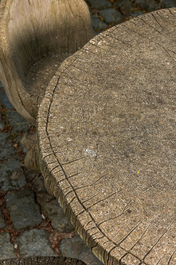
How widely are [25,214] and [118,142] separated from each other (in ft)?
4.13

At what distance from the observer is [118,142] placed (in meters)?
1.85

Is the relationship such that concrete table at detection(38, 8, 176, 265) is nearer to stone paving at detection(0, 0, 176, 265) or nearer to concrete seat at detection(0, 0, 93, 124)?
concrete seat at detection(0, 0, 93, 124)

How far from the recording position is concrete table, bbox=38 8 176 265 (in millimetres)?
1551

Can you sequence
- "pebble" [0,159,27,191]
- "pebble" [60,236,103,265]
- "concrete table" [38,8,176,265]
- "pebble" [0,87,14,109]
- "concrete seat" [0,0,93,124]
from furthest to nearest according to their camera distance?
"pebble" [0,87,14,109]
"pebble" [0,159,27,191]
"pebble" [60,236,103,265]
"concrete seat" [0,0,93,124]
"concrete table" [38,8,176,265]

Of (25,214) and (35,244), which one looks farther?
(25,214)

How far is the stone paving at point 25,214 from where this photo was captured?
2625 millimetres

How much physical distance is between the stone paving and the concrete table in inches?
32.5

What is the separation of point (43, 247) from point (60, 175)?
1.10 m

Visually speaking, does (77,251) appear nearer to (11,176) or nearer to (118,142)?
(11,176)

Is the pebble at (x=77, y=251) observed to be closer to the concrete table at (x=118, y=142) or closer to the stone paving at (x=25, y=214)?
the stone paving at (x=25, y=214)

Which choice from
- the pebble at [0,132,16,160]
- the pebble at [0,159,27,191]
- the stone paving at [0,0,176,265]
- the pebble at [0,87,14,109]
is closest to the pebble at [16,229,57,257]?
the stone paving at [0,0,176,265]

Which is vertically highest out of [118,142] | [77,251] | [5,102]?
[118,142]

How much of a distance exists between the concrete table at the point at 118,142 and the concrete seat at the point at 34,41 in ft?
1.43

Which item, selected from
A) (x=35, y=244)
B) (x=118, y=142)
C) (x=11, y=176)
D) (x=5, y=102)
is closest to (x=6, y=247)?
(x=35, y=244)
